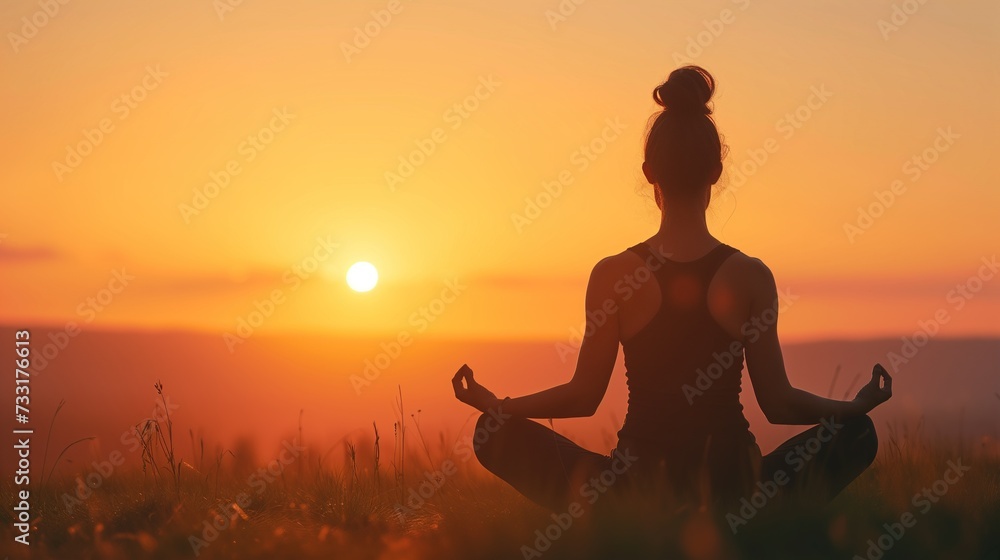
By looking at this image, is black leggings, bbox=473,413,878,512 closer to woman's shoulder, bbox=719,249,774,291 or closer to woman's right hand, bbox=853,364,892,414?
woman's right hand, bbox=853,364,892,414

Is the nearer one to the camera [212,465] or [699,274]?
[699,274]

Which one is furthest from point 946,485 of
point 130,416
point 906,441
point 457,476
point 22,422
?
point 22,422

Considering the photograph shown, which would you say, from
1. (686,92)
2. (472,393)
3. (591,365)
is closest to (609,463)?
(591,365)

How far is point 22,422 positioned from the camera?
20.7 ft

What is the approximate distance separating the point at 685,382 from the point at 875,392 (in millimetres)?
911

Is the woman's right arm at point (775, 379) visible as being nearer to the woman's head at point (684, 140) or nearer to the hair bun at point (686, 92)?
the woman's head at point (684, 140)

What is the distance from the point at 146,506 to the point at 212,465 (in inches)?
27.6

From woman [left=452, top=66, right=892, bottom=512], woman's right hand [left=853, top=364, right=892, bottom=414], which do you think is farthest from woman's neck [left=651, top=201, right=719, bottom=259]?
woman's right hand [left=853, top=364, right=892, bottom=414]

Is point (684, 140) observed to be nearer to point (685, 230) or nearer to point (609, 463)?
point (685, 230)

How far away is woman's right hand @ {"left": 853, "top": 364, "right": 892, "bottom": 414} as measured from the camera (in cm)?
479

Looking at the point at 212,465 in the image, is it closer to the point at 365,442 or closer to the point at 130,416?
the point at 130,416

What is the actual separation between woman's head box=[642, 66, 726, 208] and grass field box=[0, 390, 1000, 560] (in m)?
1.62

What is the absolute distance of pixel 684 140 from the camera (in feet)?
16.1

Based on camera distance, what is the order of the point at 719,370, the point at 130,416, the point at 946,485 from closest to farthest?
the point at 719,370
the point at 946,485
the point at 130,416
